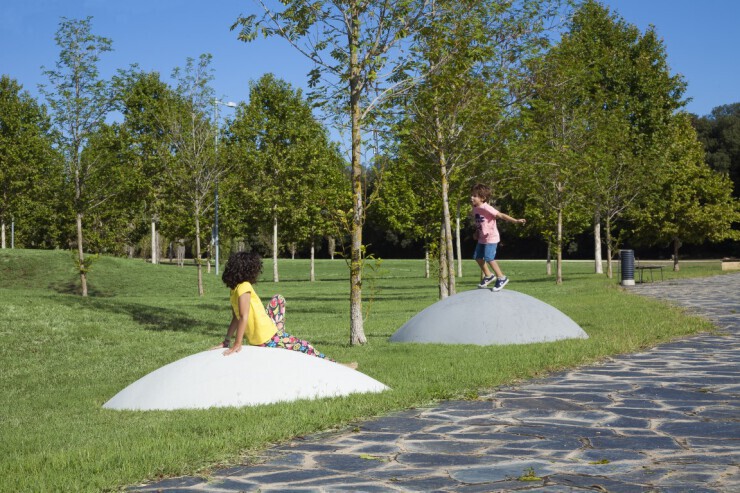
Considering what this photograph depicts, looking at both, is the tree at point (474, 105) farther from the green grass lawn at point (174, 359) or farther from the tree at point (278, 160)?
the tree at point (278, 160)

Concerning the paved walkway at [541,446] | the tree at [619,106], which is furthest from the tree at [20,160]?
the paved walkway at [541,446]

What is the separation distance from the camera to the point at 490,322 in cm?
1384

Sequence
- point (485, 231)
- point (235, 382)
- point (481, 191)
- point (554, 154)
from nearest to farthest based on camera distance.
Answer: point (235, 382) → point (481, 191) → point (485, 231) → point (554, 154)

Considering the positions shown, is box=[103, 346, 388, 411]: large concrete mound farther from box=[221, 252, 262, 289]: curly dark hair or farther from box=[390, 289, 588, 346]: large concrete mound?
box=[390, 289, 588, 346]: large concrete mound

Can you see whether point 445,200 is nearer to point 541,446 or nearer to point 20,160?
point 541,446

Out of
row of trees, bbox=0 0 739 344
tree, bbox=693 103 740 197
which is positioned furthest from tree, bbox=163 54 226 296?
tree, bbox=693 103 740 197

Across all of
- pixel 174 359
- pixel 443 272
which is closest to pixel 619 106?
pixel 443 272

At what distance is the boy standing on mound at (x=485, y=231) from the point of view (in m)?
13.7

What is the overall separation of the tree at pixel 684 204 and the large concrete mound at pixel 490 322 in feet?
95.8

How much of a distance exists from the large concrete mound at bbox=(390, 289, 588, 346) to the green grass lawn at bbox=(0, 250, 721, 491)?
1.63 ft

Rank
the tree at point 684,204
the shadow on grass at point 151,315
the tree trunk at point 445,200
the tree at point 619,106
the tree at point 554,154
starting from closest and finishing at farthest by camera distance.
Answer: the shadow on grass at point 151,315
the tree trunk at point 445,200
the tree at point 554,154
the tree at point 619,106
the tree at point 684,204

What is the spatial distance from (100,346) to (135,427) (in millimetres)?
9538

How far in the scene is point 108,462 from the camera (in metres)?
5.98

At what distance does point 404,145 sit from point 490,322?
8.35 metres
